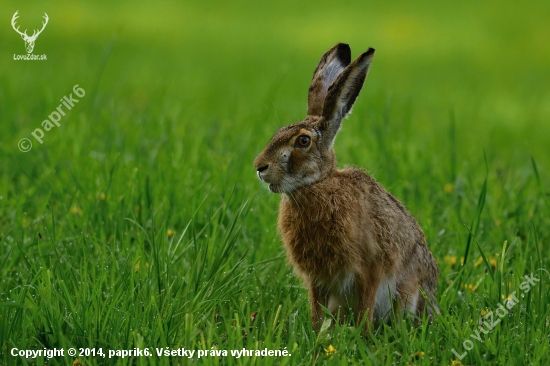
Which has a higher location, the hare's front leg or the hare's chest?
the hare's chest

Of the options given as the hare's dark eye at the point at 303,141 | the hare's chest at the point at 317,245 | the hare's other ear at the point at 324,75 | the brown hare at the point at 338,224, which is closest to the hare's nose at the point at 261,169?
the brown hare at the point at 338,224

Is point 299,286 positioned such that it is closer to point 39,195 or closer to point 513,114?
point 39,195

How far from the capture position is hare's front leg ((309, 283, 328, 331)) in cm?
443

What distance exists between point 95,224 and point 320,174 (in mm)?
1726

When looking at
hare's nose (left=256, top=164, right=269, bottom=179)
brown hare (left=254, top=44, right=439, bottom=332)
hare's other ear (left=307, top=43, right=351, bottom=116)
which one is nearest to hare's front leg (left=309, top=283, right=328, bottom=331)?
brown hare (left=254, top=44, right=439, bottom=332)

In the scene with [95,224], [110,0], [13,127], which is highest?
[110,0]

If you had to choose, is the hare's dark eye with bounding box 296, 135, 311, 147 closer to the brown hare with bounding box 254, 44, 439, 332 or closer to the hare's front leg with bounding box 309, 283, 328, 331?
the brown hare with bounding box 254, 44, 439, 332

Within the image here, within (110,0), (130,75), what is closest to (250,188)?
(130,75)

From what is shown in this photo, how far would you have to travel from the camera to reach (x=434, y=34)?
15758mm

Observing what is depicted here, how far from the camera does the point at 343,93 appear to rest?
434 cm

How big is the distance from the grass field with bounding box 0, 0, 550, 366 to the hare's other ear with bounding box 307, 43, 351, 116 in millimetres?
219

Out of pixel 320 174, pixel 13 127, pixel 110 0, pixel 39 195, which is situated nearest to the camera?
pixel 320 174

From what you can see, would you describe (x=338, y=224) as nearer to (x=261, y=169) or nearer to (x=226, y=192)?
(x=261, y=169)

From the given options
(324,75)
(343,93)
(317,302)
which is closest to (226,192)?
(324,75)
